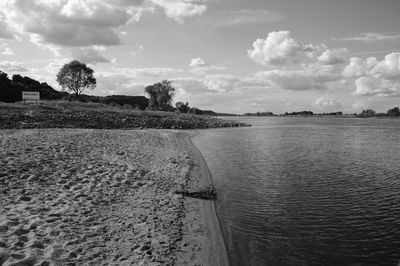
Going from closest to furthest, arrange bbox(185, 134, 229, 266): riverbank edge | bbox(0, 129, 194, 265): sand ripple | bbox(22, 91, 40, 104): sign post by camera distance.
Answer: bbox(0, 129, 194, 265): sand ripple → bbox(185, 134, 229, 266): riverbank edge → bbox(22, 91, 40, 104): sign post

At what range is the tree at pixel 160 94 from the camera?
145750mm

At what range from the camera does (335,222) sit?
41.2 feet

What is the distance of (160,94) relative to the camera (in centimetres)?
14512

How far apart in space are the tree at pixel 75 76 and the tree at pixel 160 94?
1902 inches

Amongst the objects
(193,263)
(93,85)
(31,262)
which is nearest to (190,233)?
(193,263)

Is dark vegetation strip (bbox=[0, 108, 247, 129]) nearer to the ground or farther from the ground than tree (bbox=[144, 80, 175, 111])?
nearer to the ground

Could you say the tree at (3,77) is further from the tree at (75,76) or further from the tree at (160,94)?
the tree at (160,94)

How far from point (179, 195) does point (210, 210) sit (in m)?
1.96

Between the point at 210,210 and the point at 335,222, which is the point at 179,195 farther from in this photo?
the point at 335,222

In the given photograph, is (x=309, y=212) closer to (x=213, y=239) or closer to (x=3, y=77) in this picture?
(x=213, y=239)

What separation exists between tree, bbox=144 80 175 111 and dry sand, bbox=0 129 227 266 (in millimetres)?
127534

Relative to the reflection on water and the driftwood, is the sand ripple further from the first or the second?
the reflection on water

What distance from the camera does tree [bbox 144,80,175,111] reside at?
146 meters

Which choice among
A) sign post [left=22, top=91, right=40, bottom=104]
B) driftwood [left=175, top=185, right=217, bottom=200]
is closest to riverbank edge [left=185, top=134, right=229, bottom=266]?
driftwood [left=175, top=185, right=217, bottom=200]
